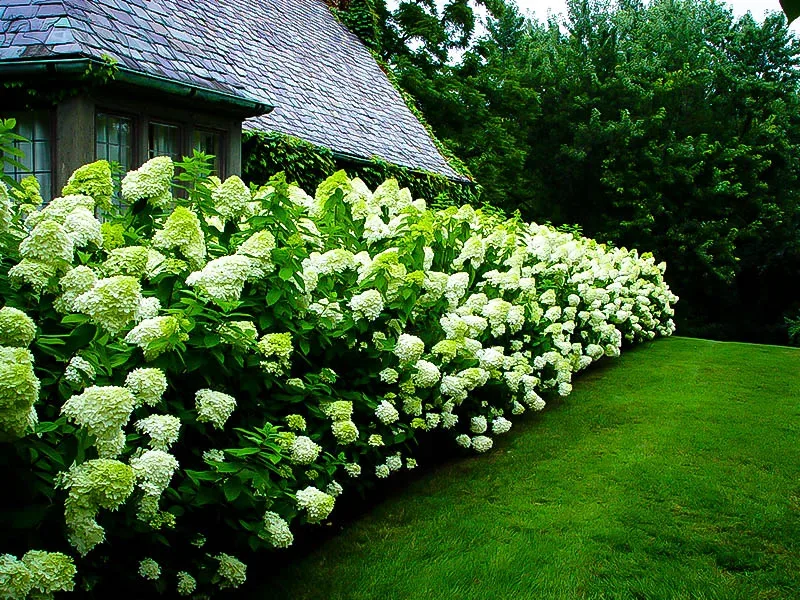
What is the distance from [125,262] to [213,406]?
640 mm

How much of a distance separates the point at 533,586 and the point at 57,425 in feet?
7.54

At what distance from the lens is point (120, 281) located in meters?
2.42

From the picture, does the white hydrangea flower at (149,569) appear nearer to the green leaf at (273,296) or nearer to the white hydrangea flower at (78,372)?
the white hydrangea flower at (78,372)

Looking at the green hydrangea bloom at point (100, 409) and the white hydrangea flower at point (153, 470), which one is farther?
the white hydrangea flower at point (153, 470)

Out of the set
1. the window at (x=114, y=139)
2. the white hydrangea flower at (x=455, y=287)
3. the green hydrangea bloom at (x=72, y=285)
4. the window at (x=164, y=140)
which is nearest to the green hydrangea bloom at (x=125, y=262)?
the green hydrangea bloom at (x=72, y=285)

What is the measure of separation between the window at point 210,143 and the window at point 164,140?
0.22 metres

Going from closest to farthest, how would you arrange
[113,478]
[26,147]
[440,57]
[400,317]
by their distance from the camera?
[113,478] → [400,317] → [26,147] → [440,57]

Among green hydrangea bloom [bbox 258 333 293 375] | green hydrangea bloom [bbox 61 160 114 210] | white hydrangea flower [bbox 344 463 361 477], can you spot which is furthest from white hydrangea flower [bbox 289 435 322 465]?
green hydrangea bloom [bbox 61 160 114 210]

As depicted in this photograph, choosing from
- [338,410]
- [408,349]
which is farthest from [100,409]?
[408,349]

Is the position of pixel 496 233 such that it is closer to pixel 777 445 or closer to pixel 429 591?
pixel 777 445

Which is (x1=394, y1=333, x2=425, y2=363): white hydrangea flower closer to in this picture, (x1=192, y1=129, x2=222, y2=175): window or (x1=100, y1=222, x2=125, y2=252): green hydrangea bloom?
(x1=100, y1=222, x2=125, y2=252): green hydrangea bloom

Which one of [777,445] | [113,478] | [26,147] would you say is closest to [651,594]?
[113,478]

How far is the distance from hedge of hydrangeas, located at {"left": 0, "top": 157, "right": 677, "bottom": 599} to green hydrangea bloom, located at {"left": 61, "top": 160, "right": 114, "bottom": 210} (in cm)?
1

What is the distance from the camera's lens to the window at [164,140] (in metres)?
8.52
